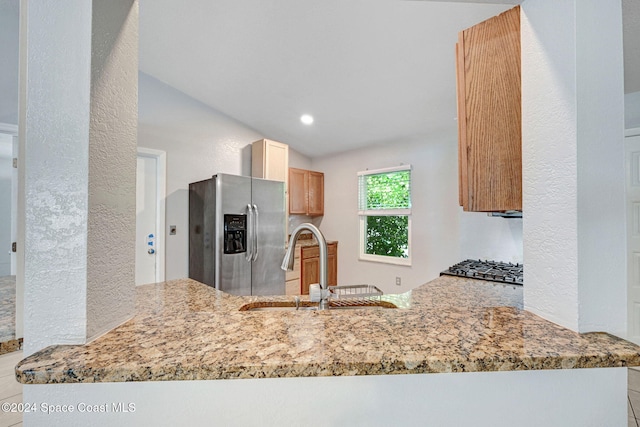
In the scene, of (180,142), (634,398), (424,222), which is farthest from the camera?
(424,222)

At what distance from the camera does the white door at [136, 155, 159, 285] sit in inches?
117

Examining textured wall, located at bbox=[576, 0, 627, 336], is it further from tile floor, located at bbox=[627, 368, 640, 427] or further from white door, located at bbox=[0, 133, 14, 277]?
white door, located at bbox=[0, 133, 14, 277]

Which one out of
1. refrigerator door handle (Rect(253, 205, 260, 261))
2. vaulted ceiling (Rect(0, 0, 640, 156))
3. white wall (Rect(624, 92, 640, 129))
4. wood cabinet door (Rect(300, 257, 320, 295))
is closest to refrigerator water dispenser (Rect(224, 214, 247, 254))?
refrigerator door handle (Rect(253, 205, 260, 261))

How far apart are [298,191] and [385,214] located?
4.56ft

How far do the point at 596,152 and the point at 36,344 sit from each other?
1.37m

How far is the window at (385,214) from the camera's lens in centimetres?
382

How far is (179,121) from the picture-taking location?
3268 mm

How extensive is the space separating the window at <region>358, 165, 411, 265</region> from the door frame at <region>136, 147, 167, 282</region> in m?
2.65

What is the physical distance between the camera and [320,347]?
0.60 meters

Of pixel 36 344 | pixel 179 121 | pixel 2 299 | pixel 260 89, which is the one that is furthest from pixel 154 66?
pixel 36 344

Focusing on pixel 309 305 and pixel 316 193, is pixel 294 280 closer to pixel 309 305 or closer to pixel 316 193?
pixel 316 193

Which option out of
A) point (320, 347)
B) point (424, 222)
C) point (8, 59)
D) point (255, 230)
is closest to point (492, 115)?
point (320, 347)

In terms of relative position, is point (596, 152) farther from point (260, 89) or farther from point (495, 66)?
point (260, 89)

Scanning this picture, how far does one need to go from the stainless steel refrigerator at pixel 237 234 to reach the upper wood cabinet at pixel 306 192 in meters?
0.87
